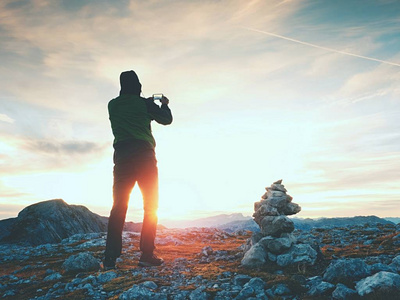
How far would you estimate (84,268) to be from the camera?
9.69 m

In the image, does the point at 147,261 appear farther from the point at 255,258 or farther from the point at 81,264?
the point at 255,258

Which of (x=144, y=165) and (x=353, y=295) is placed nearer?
(x=353, y=295)

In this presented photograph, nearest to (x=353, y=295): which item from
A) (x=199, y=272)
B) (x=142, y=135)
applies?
(x=199, y=272)

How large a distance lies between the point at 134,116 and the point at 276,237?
7208 millimetres

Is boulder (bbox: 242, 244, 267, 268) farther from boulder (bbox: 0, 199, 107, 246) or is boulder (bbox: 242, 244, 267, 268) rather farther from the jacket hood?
boulder (bbox: 0, 199, 107, 246)

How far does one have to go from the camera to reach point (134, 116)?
885cm

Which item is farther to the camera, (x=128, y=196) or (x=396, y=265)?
(x=128, y=196)

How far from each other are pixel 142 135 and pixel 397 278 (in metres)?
7.50

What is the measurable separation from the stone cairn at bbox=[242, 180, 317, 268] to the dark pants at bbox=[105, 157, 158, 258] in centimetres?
366

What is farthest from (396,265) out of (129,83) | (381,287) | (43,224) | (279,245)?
(43,224)

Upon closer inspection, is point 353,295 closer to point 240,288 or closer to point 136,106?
point 240,288

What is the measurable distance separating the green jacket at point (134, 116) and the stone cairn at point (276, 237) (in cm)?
548

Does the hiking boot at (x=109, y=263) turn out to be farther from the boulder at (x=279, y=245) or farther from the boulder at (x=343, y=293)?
the boulder at (x=343, y=293)

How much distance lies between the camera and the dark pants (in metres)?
8.49
